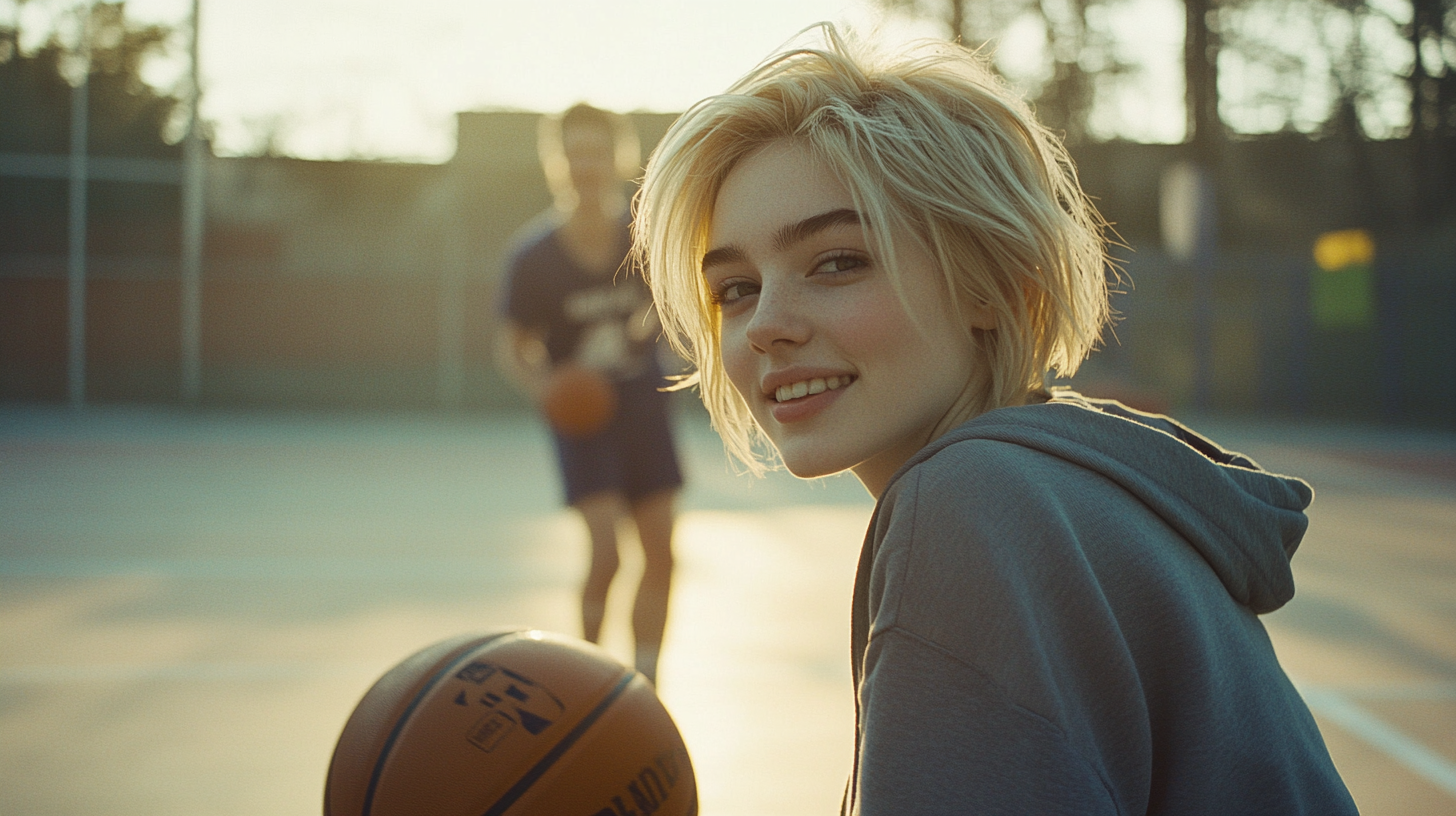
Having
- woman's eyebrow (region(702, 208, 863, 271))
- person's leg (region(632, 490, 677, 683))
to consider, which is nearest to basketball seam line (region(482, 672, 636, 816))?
woman's eyebrow (region(702, 208, 863, 271))

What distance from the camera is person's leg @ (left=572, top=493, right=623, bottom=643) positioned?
3770 mm

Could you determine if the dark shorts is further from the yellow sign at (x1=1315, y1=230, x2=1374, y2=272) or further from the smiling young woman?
the yellow sign at (x1=1315, y1=230, x2=1374, y2=272)

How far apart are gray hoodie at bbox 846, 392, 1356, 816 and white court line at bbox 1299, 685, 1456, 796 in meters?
2.51

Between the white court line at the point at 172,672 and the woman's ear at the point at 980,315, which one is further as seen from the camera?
the white court line at the point at 172,672

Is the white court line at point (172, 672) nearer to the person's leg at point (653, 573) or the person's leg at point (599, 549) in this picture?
the person's leg at point (599, 549)

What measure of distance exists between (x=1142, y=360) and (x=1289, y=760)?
19834 mm

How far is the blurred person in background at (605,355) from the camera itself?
12.5 ft

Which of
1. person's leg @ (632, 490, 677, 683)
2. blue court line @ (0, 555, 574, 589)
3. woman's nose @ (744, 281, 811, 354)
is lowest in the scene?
blue court line @ (0, 555, 574, 589)

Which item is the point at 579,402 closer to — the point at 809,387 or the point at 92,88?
the point at 809,387

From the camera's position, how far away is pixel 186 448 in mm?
13383

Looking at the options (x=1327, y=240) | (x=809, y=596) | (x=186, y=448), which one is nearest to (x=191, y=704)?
(x=809, y=596)

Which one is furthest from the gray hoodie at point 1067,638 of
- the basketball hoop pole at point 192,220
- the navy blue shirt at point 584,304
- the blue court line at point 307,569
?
the basketball hoop pole at point 192,220

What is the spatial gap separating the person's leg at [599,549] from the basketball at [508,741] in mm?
1799

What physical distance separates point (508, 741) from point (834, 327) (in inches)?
36.6
